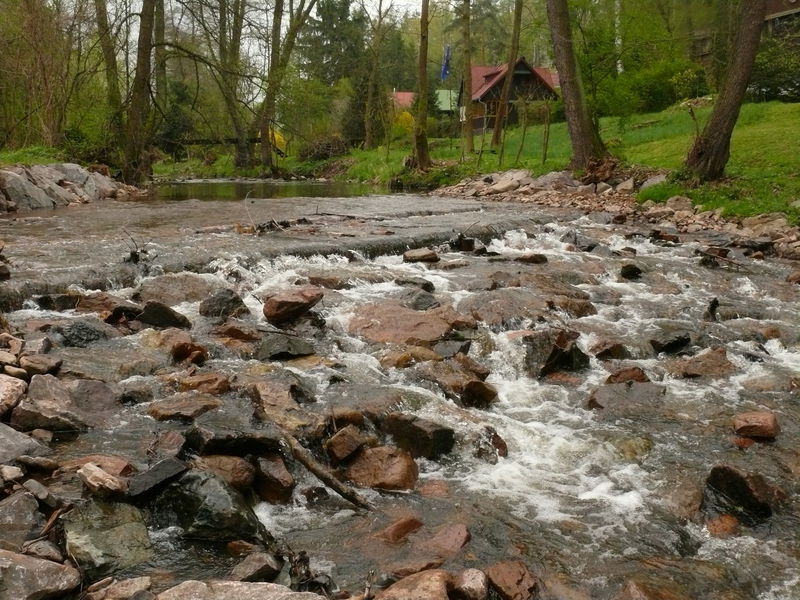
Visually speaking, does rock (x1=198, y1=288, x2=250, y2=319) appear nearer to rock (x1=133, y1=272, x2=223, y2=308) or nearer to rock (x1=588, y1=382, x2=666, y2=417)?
rock (x1=133, y1=272, x2=223, y2=308)

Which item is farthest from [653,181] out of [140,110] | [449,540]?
[449,540]

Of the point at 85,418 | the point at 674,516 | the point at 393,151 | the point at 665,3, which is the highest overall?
the point at 665,3

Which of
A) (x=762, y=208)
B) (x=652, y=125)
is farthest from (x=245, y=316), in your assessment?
(x=652, y=125)

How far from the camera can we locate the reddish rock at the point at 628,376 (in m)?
5.54

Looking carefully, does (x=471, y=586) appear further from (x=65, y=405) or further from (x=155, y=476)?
(x=65, y=405)

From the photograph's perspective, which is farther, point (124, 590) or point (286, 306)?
point (286, 306)

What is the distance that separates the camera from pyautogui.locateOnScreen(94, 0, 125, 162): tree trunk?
17.2 metres

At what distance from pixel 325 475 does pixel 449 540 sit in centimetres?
80

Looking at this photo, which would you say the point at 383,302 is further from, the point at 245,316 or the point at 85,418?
the point at 85,418

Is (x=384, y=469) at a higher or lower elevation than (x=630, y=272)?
lower

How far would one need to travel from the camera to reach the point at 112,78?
1902 cm

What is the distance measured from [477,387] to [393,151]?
91.0ft

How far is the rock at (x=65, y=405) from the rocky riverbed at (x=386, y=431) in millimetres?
17

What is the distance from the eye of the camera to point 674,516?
368cm
